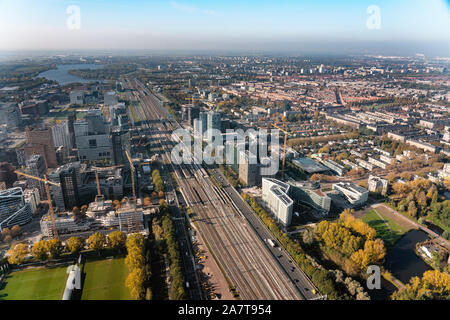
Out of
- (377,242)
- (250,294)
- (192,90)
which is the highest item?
(192,90)

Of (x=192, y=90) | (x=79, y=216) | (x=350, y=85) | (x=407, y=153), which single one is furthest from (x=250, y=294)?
(x=350, y=85)

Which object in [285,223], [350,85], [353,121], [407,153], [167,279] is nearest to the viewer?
[167,279]

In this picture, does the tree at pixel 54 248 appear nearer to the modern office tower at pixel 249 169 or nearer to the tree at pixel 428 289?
the modern office tower at pixel 249 169

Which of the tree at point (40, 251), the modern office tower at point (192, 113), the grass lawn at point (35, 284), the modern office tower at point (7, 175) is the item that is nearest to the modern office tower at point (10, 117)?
the modern office tower at point (7, 175)

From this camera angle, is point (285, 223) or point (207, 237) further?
point (285, 223)

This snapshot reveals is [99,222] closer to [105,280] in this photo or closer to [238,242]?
[105,280]

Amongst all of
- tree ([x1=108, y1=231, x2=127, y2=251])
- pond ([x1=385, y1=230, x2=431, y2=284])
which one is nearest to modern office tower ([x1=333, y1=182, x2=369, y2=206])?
pond ([x1=385, y1=230, x2=431, y2=284])

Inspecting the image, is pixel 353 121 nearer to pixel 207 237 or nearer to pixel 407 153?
pixel 407 153
